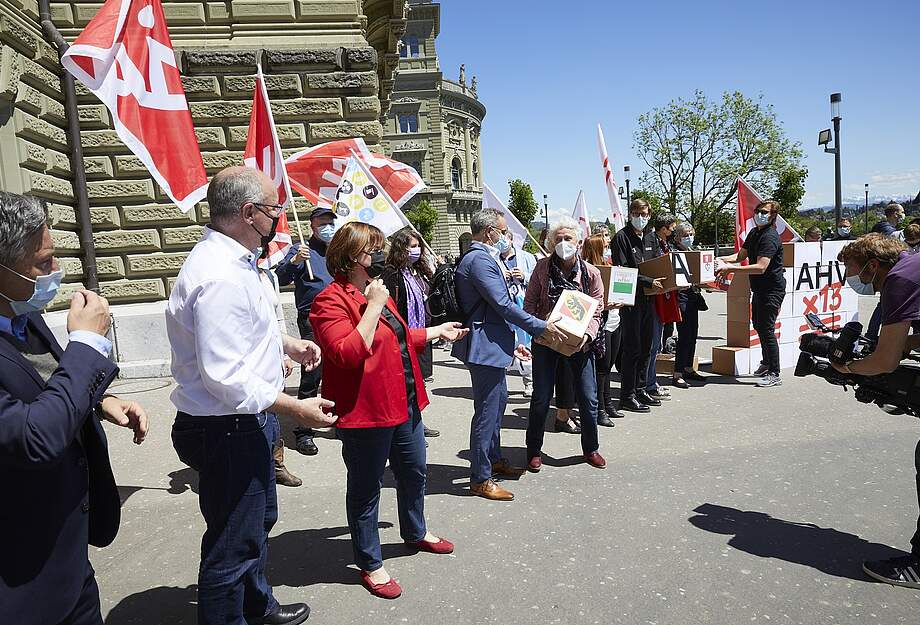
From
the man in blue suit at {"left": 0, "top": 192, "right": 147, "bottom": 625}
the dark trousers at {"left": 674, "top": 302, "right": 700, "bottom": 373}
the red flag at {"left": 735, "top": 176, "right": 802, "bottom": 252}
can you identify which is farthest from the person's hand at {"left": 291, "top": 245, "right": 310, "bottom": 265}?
the red flag at {"left": 735, "top": 176, "right": 802, "bottom": 252}

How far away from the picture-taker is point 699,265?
7.82m

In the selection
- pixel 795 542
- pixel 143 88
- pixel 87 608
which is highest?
pixel 143 88

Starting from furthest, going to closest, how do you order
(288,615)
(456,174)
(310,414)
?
(456,174)
(288,615)
(310,414)

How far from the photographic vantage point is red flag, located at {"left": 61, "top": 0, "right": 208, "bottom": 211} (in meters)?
4.73

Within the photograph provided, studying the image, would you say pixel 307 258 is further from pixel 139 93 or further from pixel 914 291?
pixel 914 291

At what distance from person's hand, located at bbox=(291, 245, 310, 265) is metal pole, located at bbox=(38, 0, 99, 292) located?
4533 mm

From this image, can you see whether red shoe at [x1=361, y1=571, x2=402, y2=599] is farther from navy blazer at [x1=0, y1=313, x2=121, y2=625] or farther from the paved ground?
navy blazer at [x1=0, y1=313, x2=121, y2=625]

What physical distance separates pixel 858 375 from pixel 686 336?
190 inches

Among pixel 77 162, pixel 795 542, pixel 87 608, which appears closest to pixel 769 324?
pixel 795 542

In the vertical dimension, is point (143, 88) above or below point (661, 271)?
above

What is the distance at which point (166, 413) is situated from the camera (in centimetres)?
699

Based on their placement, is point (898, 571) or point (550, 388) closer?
point (898, 571)

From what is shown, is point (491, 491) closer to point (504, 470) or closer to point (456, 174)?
point (504, 470)

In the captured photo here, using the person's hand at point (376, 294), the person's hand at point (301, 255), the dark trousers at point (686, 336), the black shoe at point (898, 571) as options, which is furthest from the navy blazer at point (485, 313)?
the dark trousers at point (686, 336)
